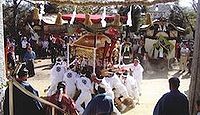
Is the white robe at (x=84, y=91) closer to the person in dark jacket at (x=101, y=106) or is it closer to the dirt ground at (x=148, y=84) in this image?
the dirt ground at (x=148, y=84)

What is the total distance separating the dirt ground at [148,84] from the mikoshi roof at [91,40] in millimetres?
2135

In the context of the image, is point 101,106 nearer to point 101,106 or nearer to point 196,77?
point 101,106

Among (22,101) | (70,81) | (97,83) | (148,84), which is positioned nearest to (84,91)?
(97,83)

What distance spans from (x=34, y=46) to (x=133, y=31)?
7268 millimetres

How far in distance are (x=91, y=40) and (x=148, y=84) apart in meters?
4.26

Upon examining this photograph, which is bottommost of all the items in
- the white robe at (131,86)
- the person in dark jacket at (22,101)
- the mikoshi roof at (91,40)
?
the white robe at (131,86)

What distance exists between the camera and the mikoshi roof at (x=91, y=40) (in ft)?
40.5

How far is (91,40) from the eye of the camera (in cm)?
1246

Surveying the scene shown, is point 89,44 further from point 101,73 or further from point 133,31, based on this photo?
point 133,31

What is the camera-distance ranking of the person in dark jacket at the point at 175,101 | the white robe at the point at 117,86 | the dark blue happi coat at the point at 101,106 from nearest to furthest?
the dark blue happi coat at the point at 101,106
the person in dark jacket at the point at 175,101
the white robe at the point at 117,86

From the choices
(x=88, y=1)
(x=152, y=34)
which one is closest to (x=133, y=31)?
(x=152, y=34)

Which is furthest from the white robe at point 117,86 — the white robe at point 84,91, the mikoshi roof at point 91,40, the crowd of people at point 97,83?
the mikoshi roof at point 91,40

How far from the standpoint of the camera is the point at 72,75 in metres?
11.5

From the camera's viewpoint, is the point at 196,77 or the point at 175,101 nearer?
the point at 175,101
